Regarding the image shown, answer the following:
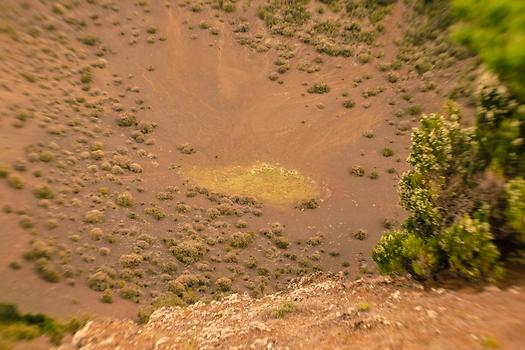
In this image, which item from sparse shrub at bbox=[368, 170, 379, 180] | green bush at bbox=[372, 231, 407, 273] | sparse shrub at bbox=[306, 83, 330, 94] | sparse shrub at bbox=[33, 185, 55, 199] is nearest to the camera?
green bush at bbox=[372, 231, 407, 273]

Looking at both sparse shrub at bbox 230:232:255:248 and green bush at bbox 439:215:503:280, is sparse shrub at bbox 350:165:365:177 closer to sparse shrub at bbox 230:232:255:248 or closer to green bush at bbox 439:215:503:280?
sparse shrub at bbox 230:232:255:248

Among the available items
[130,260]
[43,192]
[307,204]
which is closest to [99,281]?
[130,260]

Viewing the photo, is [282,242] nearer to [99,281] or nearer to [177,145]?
[99,281]

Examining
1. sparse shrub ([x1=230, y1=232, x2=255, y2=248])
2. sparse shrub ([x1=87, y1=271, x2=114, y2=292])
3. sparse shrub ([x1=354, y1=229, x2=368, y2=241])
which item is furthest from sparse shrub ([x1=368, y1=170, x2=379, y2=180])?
sparse shrub ([x1=87, y1=271, x2=114, y2=292])

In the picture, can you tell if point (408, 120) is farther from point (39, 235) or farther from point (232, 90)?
point (39, 235)

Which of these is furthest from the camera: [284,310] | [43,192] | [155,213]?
[155,213]

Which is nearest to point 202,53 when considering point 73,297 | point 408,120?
point 408,120
